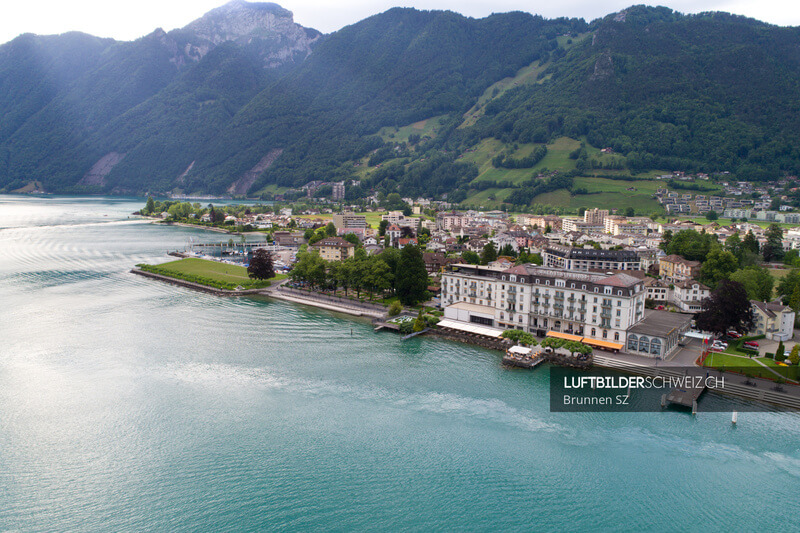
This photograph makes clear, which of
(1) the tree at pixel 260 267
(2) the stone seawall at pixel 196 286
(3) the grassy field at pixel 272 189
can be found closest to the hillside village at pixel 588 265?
(1) the tree at pixel 260 267

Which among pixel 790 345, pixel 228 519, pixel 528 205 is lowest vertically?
pixel 228 519

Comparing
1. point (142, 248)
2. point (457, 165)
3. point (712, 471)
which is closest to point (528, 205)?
point (457, 165)

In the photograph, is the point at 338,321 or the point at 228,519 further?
the point at 338,321

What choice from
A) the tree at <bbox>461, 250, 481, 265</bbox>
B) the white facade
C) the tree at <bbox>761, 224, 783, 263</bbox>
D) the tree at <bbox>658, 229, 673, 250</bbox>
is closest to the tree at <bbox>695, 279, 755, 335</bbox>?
the white facade

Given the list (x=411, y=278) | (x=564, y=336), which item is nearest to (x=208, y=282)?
(x=411, y=278)

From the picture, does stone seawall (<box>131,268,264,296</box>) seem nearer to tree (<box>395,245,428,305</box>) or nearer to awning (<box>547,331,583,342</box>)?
tree (<box>395,245,428,305</box>)

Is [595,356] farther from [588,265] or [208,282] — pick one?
[208,282]

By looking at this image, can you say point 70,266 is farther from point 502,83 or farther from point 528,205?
point 502,83
